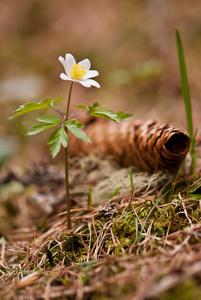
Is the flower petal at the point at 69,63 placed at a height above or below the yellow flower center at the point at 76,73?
above

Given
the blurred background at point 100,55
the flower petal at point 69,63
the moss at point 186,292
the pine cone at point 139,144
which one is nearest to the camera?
the moss at point 186,292

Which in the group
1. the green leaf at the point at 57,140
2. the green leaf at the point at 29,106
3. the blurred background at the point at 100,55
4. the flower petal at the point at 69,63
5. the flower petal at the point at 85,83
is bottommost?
the green leaf at the point at 57,140

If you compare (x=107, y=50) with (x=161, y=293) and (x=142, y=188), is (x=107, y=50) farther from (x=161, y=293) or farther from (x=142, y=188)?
(x=161, y=293)

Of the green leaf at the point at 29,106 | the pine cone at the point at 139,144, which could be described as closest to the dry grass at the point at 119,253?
the pine cone at the point at 139,144

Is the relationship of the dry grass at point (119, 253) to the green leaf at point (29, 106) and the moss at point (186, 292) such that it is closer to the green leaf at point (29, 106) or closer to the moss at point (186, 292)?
the moss at point (186, 292)

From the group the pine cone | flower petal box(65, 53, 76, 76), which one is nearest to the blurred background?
the pine cone
